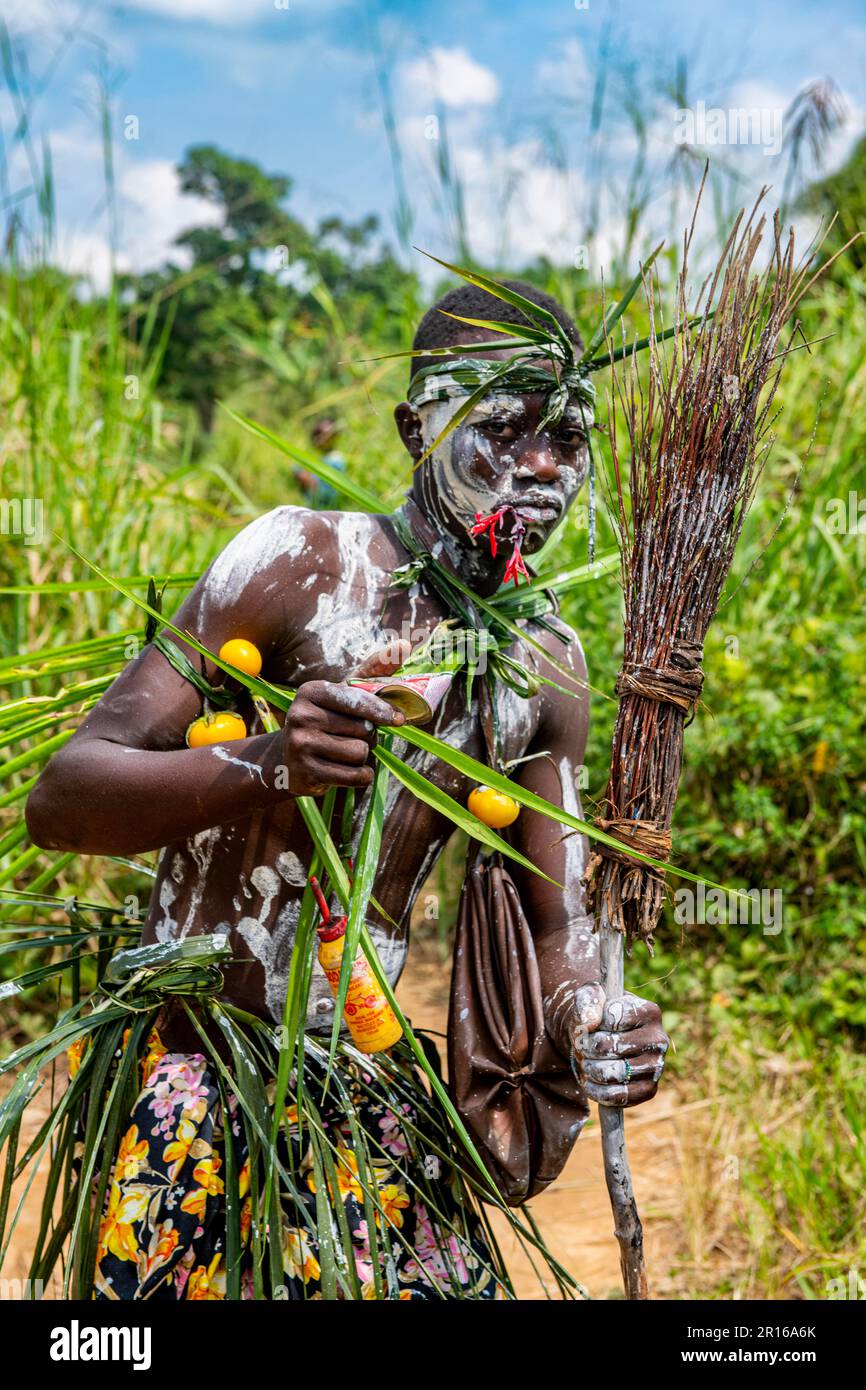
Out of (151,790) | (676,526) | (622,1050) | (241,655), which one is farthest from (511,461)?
(622,1050)

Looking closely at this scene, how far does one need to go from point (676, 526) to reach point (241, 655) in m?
0.58

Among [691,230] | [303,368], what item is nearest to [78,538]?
[691,230]

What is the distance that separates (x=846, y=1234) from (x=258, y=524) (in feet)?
7.16

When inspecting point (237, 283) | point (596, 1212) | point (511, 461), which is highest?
point (237, 283)

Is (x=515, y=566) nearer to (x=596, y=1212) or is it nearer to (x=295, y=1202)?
(x=295, y=1202)

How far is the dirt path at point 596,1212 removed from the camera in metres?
3.30

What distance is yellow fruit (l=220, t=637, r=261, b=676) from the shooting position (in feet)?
5.63

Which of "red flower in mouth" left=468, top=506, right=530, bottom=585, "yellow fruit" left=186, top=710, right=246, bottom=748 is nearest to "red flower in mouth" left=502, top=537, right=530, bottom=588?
"red flower in mouth" left=468, top=506, right=530, bottom=585

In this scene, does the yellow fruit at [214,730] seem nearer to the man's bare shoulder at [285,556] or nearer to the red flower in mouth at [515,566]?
the man's bare shoulder at [285,556]

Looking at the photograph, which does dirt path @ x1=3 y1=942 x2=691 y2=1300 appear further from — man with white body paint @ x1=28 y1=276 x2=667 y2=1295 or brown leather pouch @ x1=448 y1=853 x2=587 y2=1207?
man with white body paint @ x1=28 y1=276 x2=667 y2=1295

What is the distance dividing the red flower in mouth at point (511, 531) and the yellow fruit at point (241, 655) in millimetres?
349

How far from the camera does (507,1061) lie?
1929 millimetres
